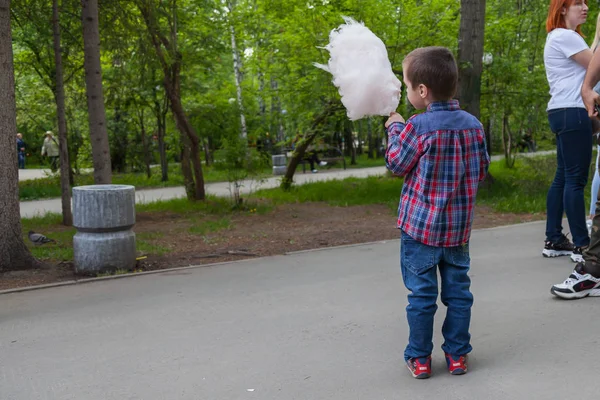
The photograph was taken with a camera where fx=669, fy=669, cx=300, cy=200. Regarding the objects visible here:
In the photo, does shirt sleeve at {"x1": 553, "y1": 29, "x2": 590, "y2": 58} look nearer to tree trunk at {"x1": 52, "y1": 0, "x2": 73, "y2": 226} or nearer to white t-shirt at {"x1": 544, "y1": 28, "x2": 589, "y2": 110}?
white t-shirt at {"x1": 544, "y1": 28, "x2": 589, "y2": 110}

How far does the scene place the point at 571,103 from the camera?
5.68m

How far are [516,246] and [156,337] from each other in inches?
170

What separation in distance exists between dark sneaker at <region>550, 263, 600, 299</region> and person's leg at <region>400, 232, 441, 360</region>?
6.04 ft

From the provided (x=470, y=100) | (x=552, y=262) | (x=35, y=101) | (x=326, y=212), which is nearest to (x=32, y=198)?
(x=35, y=101)

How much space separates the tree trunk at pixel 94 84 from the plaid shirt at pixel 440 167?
228 inches

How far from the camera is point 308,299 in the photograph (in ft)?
17.4

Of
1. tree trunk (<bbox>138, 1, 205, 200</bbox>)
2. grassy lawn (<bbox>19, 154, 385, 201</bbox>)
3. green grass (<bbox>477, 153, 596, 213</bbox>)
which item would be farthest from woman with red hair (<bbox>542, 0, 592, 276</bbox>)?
grassy lawn (<bbox>19, 154, 385, 201</bbox>)

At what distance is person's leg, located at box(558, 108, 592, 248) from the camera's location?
18.6 ft

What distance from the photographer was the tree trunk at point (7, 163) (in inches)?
250

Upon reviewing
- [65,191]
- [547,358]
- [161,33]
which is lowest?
[547,358]

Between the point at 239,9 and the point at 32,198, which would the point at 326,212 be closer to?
the point at 239,9

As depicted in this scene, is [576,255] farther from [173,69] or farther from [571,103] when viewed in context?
[173,69]

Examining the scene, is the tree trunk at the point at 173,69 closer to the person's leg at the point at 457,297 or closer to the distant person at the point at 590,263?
the distant person at the point at 590,263

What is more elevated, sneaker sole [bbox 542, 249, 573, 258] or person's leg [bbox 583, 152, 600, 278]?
person's leg [bbox 583, 152, 600, 278]
